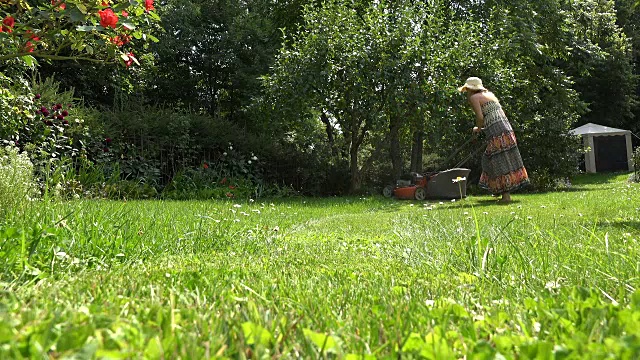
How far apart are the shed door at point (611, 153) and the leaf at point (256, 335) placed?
30.5 meters

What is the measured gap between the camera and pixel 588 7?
67.7 ft

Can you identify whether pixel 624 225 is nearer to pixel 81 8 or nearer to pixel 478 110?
pixel 81 8

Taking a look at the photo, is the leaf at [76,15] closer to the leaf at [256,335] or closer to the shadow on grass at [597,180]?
the leaf at [256,335]

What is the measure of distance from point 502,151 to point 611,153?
22.8 meters

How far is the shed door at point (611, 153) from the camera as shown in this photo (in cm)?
2745

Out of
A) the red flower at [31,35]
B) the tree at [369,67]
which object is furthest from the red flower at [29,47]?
the tree at [369,67]

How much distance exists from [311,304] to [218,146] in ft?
39.1

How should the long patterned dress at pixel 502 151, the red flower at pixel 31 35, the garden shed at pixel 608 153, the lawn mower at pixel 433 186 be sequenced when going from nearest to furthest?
1. the red flower at pixel 31 35
2. the long patterned dress at pixel 502 151
3. the lawn mower at pixel 433 186
4. the garden shed at pixel 608 153

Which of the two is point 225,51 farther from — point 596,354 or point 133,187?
point 596,354

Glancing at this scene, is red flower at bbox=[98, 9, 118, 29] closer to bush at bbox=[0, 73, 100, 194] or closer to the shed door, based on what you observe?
bush at bbox=[0, 73, 100, 194]

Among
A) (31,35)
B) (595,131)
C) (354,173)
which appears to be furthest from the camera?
(595,131)

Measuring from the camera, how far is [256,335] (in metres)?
1.08

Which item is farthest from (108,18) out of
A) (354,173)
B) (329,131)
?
(329,131)

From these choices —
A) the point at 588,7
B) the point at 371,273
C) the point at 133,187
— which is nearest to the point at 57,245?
the point at 371,273
